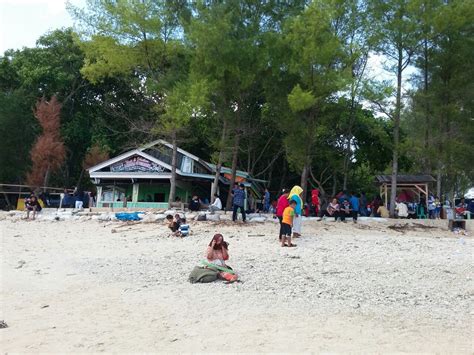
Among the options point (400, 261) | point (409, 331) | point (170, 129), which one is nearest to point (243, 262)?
point (400, 261)

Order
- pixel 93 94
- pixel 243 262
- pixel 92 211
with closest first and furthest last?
pixel 243 262, pixel 92 211, pixel 93 94

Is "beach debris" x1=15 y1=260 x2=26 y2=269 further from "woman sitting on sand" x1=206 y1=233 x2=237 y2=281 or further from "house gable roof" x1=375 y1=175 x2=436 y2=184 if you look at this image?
"house gable roof" x1=375 y1=175 x2=436 y2=184

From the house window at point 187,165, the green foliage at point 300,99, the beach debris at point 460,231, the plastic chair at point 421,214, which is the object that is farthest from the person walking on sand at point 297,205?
the house window at point 187,165

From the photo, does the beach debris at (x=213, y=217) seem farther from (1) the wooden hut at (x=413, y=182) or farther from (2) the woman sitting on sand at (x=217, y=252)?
(1) the wooden hut at (x=413, y=182)

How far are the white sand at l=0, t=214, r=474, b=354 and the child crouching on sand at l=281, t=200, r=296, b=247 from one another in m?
0.32

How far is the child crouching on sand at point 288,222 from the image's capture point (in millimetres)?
12273

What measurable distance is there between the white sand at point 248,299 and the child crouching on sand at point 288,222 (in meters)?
0.32

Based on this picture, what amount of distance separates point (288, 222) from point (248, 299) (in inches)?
195

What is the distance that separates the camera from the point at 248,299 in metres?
7.62

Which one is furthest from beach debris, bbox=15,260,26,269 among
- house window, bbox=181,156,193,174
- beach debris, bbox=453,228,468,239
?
house window, bbox=181,156,193,174

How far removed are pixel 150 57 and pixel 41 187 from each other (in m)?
13.1

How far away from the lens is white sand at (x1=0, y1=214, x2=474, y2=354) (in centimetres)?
584

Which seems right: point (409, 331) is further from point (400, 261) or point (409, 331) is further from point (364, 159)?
point (364, 159)

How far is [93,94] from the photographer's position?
36875 millimetres
